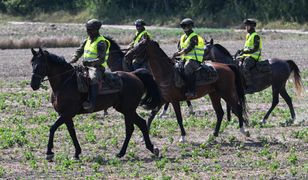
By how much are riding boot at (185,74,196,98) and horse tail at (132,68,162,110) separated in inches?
57.2

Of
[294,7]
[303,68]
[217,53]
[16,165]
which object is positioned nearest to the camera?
[16,165]

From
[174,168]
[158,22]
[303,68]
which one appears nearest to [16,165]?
[174,168]

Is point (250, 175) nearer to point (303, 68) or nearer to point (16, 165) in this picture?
point (16, 165)

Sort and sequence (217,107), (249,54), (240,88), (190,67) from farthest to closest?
(249,54) → (240,88) → (217,107) → (190,67)

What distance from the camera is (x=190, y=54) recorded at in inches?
715

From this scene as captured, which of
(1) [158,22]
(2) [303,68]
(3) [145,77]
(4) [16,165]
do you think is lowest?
(1) [158,22]

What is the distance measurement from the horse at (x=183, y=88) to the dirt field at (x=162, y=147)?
477 millimetres

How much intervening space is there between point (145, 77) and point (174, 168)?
111 inches

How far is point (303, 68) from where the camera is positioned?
33.2 metres

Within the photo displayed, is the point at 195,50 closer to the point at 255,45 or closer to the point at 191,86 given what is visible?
the point at 191,86

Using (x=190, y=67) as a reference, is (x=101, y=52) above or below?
above

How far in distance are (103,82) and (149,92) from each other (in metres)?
1.08

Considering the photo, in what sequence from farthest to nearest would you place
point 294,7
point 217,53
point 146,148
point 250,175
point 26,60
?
point 294,7 → point 26,60 → point 217,53 → point 146,148 → point 250,175

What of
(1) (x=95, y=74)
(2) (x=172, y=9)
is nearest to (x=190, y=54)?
(1) (x=95, y=74)
